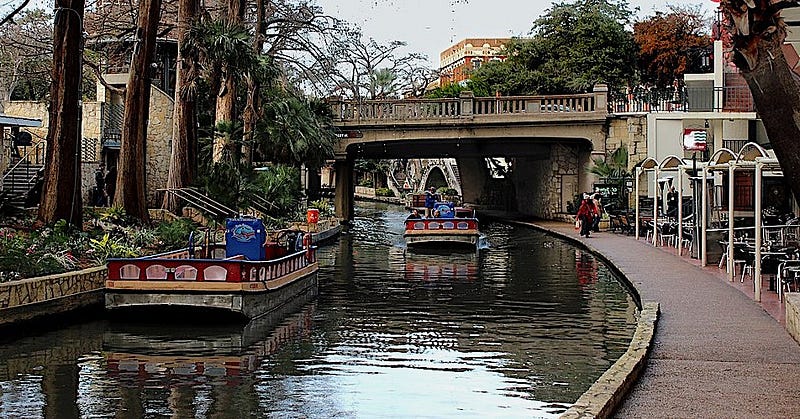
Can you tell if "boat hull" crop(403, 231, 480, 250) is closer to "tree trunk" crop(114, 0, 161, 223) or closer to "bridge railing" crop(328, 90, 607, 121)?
"tree trunk" crop(114, 0, 161, 223)

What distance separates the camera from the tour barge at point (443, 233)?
3578 cm

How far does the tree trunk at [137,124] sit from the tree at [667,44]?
34785 mm

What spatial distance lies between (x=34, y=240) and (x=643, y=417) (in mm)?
13902

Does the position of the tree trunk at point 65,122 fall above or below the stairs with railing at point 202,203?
above

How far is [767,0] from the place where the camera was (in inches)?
345

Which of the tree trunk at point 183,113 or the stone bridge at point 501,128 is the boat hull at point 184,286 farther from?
the stone bridge at point 501,128

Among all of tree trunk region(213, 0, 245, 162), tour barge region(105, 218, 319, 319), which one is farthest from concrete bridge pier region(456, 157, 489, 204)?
tour barge region(105, 218, 319, 319)

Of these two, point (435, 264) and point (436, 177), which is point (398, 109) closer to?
point (435, 264)

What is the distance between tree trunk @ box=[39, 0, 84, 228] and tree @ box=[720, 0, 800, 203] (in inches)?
689

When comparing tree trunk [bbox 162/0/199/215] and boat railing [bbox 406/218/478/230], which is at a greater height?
tree trunk [bbox 162/0/199/215]

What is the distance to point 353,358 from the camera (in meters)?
15.3

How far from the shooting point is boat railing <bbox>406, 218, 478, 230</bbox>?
35.9 metres

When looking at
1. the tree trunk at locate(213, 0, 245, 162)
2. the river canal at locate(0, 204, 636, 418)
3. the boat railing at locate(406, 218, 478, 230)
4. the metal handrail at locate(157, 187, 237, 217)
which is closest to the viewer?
the river canal at locate(0, 204, 636, 418)

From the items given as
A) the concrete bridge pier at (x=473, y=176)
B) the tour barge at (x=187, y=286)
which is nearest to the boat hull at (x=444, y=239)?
the tour barge at (x=187, y=286)
